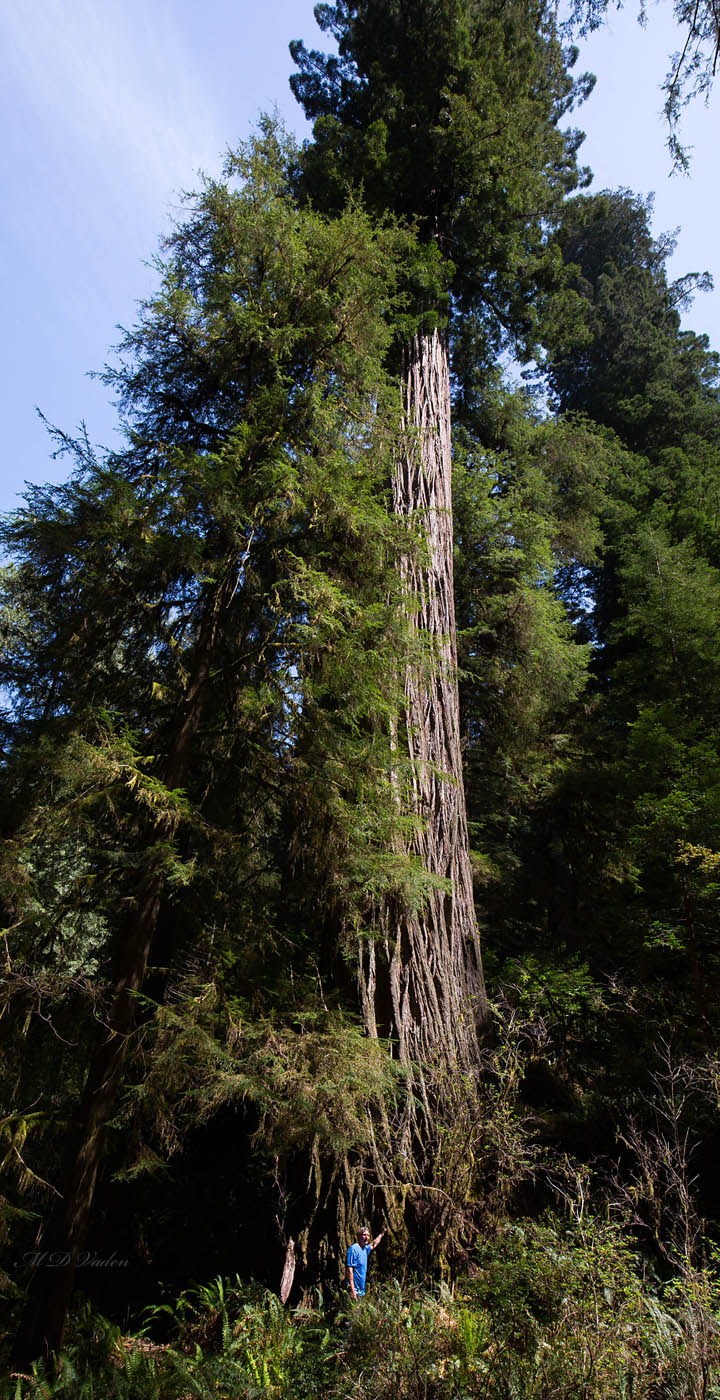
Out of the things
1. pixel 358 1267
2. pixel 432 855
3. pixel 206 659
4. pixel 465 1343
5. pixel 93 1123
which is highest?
pixel 206 659

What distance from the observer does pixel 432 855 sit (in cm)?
537

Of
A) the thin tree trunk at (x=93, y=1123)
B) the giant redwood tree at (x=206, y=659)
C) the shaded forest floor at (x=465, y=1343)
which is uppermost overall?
the giant redwood tree at (x=206, y=659)

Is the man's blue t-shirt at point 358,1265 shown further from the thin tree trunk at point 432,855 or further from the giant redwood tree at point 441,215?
the giant redwood tree at point 441,215

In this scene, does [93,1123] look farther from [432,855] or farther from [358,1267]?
[432,855]

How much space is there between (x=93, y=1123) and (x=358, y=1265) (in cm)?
171

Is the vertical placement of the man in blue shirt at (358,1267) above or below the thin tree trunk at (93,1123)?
below

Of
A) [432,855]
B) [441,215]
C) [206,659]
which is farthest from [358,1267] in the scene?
[441,215]

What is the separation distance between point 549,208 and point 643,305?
1248 cm

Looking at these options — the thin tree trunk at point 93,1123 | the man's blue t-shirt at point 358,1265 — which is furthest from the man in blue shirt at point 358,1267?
the thin tree trunk at point 93,1123

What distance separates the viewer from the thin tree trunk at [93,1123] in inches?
129

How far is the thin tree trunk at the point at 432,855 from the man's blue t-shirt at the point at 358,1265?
1012mm

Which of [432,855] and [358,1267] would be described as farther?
[432,855]

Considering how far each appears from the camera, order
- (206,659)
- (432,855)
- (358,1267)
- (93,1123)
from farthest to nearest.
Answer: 1. (432,855)
2. (206,659)
3. (358,1267)
4. (93,1123)

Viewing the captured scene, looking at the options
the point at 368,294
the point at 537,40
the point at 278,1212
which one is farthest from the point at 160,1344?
the point at 537,40
